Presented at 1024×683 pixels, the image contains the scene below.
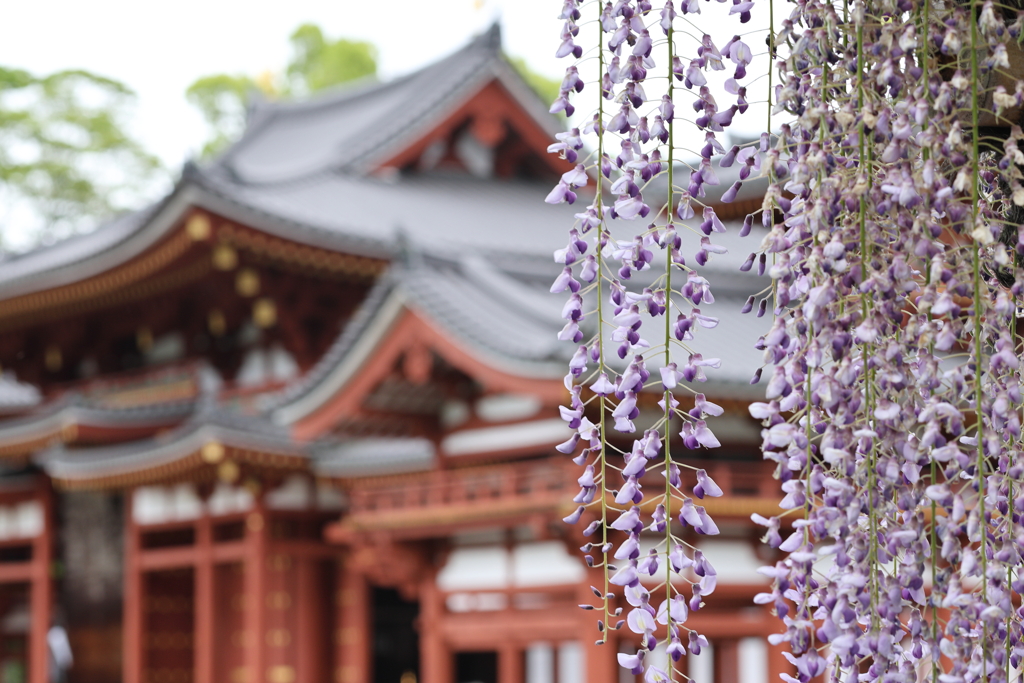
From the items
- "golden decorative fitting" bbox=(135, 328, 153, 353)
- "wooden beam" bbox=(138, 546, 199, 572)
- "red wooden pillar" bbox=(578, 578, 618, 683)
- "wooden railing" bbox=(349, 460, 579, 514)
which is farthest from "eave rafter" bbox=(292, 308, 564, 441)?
"golden decorative fitting" bbox=(135, 328, 153, 353)

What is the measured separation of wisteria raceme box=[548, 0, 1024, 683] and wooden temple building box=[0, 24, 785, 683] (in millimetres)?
6088

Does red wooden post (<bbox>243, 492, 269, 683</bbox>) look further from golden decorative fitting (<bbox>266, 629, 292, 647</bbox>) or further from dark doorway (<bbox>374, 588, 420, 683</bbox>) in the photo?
dark doorway (<bbox>374, 588, 420, 683</bbox>)

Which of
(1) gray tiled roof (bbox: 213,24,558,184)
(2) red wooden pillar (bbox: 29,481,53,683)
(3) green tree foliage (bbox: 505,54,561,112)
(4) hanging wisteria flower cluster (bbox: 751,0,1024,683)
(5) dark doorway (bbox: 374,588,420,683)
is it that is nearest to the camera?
(4) hanging wisteria flower cluster (bbox: 751,0,1024,683)

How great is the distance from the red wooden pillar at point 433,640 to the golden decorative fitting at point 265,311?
4.28 m

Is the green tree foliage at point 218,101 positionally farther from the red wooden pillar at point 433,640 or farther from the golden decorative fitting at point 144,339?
the red wooden pillar at point 433,640

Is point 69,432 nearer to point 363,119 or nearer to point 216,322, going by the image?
point 216,322

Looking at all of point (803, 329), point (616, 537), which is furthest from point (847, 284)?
point (616, 537)

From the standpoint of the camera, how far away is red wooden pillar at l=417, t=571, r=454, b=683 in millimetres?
10445

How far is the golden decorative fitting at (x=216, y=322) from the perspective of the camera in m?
14.7

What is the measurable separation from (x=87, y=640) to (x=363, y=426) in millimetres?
8160

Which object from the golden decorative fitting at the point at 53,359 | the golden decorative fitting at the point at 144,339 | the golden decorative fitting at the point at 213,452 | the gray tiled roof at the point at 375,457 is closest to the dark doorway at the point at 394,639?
the gray tiled roof at the point at 375,457

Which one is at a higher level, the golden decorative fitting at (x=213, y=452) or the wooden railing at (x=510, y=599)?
the golden decorative fitting at (x=213, y=452)

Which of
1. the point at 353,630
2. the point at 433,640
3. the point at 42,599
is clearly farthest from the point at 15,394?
the point at 433,640

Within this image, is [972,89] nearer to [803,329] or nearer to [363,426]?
[803,329]
